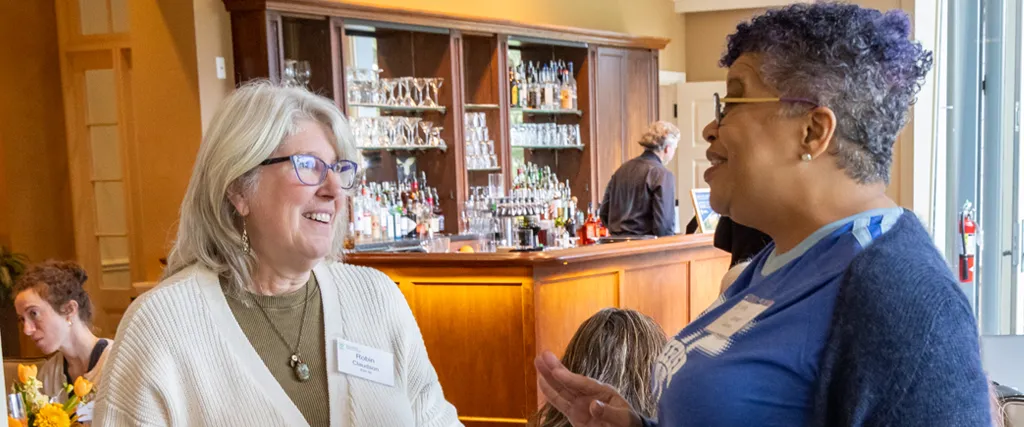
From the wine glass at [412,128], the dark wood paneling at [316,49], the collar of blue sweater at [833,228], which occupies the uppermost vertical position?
the dark wood paneling at [316,49]

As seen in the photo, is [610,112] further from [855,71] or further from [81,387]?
[855,71]

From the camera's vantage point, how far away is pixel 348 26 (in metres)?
6.77

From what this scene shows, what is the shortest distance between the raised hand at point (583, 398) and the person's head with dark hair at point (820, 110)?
39cm

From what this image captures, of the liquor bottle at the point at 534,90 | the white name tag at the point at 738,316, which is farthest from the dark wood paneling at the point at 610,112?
the white name tag at the point at 738,316

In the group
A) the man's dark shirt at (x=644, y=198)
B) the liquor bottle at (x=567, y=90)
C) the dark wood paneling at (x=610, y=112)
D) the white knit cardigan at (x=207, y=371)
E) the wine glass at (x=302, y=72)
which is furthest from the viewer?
the dark wood paneling at (x=610, y=112)

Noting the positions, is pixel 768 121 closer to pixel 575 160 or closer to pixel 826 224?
pixel 826 224

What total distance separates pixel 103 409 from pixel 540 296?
349cm

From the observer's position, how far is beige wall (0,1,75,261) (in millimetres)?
6938

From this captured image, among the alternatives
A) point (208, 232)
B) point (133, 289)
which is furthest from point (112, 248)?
point (208, 232)

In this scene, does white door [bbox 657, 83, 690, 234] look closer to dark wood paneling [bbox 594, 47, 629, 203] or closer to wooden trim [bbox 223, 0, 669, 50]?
wooden trim [bbox 223, 0, 669, 50]

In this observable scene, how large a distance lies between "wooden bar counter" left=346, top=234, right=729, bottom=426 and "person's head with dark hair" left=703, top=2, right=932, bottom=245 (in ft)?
12.2

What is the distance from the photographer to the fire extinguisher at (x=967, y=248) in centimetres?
435

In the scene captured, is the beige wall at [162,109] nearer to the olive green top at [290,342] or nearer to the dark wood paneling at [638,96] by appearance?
the dark wood paneling at [638,96]

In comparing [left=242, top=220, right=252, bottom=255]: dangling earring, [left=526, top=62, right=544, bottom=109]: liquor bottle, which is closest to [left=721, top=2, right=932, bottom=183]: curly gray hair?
[left=242, top=220, right=252, bottom=255]: dangling earring
